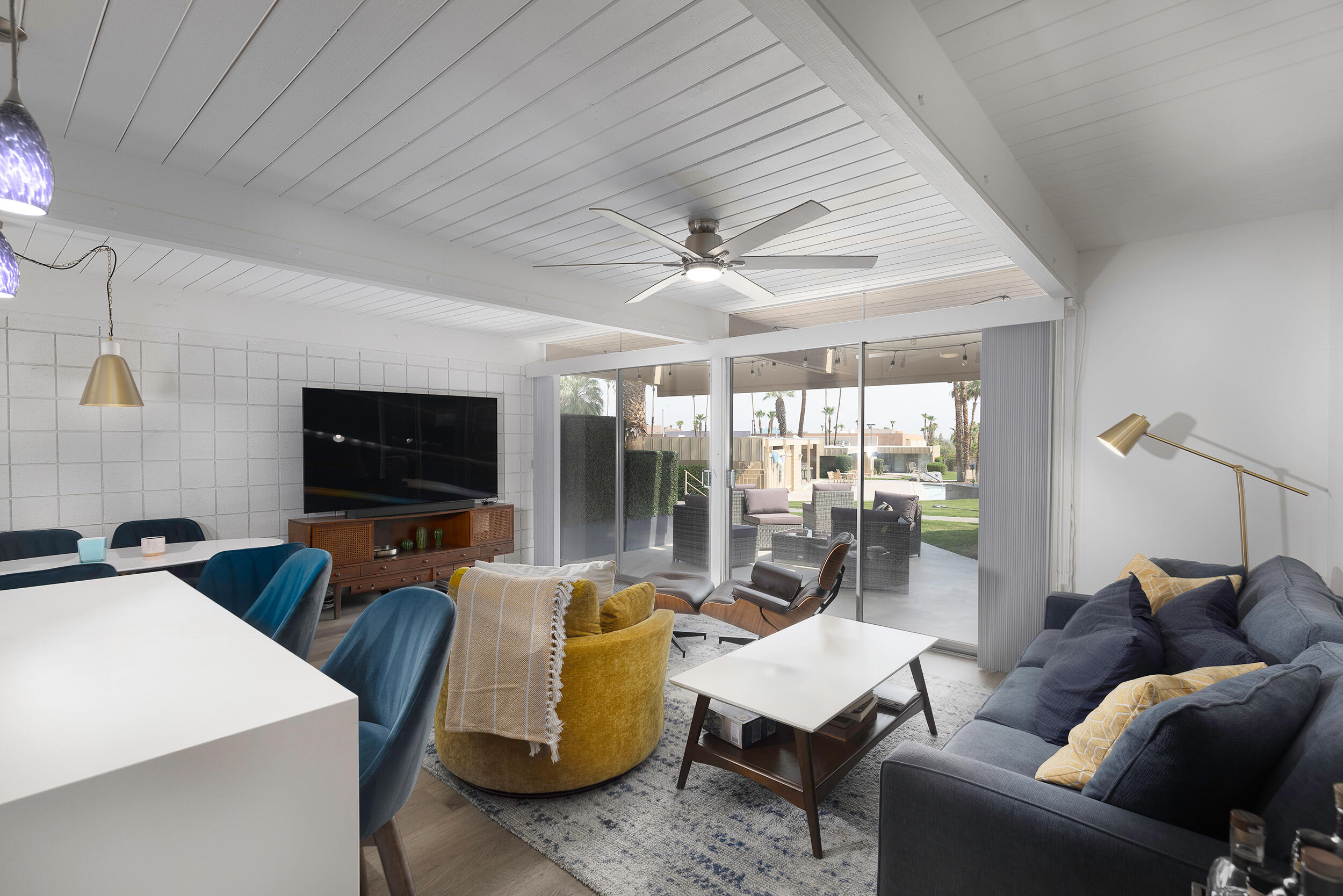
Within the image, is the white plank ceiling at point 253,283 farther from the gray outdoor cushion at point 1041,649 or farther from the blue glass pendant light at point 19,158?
the gray outdoor cushion at point 1041,649

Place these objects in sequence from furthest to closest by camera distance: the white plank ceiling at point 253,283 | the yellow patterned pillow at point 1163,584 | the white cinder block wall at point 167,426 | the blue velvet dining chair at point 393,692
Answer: the white cinder block wall at point 167,426 < the white plank ceiling at point 253,283 < the yellow patterned pillow at point 1163,584 < the blue velvet dining chair at point 393,692

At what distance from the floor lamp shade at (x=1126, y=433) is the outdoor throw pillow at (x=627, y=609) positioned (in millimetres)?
2333

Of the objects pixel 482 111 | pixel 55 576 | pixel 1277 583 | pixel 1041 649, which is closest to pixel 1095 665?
pixel 1041 649

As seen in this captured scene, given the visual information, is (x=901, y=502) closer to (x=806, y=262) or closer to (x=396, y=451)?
(x=806, y=262)

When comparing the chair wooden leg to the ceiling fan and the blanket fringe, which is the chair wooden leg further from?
the ceiling fan

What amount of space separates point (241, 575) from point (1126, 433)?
4.01 metres

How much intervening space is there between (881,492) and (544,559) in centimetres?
362

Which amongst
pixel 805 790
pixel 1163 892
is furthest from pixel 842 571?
pixel 1163 892

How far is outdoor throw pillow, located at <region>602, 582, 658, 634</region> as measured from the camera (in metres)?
2.41

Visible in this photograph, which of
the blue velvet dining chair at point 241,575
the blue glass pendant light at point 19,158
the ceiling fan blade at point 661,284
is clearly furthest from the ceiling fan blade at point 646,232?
the blue velvet dining chair at point 241,575

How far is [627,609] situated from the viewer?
2443 millimetres

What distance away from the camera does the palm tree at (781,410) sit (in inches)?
184

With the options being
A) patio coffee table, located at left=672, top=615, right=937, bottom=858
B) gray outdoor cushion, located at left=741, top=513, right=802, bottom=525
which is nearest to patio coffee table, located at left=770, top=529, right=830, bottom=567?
gray outdoor cushion, located at left=741, top=513, right=802, bottom=525

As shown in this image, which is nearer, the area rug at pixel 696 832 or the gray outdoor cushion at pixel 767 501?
the area rug at pixel 696 832
